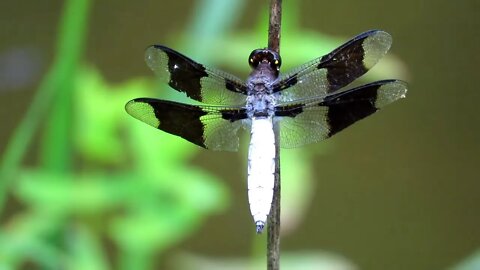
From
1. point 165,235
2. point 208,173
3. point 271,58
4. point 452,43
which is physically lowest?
point 271,58

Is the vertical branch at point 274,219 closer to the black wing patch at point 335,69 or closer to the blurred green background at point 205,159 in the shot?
the black wing patch at point 335,69

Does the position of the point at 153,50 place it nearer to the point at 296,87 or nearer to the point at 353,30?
the point at 296,87

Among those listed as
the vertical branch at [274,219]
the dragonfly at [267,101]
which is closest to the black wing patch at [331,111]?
the dragonfly at [267,101]

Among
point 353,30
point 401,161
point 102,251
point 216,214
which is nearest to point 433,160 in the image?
point 401,161

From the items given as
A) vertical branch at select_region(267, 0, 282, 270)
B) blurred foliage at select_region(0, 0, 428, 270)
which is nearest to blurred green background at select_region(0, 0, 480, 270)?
blurred foliage at select_region(0, 0, 428, 270)

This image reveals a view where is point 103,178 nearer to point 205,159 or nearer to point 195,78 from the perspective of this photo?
point 205,159

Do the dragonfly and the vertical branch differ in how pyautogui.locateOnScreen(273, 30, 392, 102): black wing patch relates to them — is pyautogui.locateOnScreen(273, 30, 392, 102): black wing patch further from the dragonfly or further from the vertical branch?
→ the vertical branch

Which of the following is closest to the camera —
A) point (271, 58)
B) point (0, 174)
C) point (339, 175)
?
point (271, 58)
